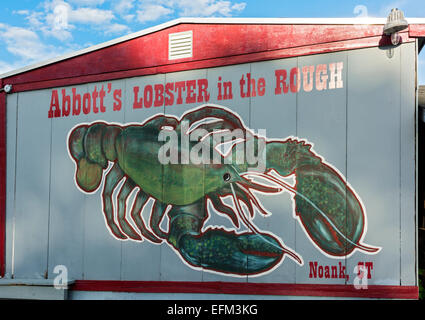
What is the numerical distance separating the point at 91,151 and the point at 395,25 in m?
3.95

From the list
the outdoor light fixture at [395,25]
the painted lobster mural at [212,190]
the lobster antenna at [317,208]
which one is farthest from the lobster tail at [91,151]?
the outdoor light fixture at [395,25]

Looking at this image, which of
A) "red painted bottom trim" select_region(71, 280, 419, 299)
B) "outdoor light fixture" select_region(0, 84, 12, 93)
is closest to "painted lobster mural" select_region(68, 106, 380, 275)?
"red painted bottom trim" select_region(71, 280, 419, 299)

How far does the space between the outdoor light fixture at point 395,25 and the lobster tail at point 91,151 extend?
3422 mm

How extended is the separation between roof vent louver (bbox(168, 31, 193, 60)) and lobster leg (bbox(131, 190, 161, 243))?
180cm

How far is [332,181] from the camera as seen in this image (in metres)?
4.44

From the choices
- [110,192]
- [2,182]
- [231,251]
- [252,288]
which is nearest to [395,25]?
[231,251]

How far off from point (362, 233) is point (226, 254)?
1.53 metres

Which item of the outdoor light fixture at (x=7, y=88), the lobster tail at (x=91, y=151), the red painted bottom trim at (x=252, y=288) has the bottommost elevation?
the red painted bottom trim at (x=252, y=288)

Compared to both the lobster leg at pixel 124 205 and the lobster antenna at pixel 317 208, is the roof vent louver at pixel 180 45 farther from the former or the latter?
the lobster antenna at pixel 317 208

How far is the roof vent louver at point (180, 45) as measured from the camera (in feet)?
17.0

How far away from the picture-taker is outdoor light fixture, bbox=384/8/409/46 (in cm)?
409

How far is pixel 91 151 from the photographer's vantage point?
5.58 m
